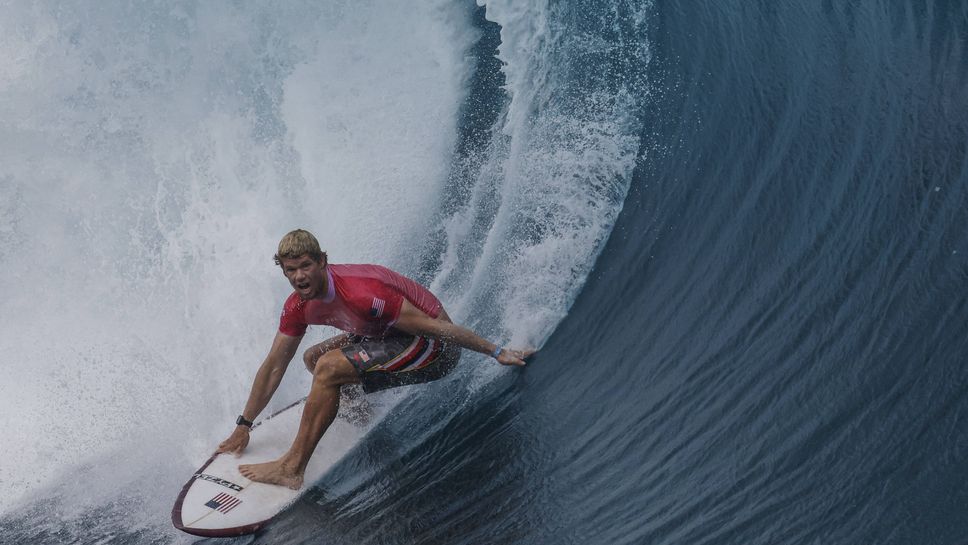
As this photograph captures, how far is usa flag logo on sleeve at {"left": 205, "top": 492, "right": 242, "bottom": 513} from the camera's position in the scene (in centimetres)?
432

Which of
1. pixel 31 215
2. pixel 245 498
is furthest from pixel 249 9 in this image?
pixel 245 498

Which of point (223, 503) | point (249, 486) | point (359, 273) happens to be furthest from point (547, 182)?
point (223, 503)

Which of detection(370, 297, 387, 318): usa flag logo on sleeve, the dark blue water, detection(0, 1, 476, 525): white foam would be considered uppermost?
detection(0, 1, 476, 525): white foam

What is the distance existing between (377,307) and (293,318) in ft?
1.44

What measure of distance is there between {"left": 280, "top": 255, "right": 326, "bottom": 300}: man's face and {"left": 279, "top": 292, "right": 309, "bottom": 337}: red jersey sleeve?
27 centimetres

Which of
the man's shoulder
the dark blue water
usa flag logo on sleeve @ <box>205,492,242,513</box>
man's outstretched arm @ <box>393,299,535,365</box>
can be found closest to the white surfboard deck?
usa flag logo on sleeve @ <box>205,492,242,513</box>

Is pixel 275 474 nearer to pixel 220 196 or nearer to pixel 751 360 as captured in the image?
pixel 751 360

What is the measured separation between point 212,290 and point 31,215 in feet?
6.79

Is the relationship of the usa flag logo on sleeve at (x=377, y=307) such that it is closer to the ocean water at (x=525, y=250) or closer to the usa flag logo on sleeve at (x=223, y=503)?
the ocean water at (x=525, y=250)

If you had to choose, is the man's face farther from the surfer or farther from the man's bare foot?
the man's bare foot

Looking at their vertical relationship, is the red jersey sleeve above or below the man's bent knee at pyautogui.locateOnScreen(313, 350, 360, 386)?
above

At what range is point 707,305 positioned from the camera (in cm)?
479

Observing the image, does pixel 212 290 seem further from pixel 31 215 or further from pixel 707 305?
pixel 707 305

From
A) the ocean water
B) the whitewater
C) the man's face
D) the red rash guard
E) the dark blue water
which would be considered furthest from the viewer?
Result: the whitewater
